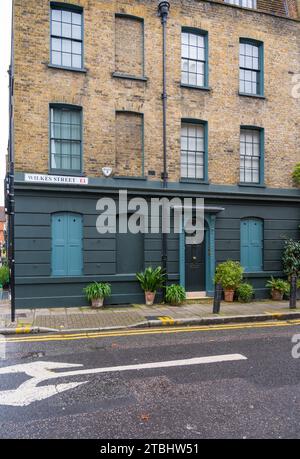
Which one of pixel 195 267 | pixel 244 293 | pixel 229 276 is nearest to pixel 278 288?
pixel 244 293

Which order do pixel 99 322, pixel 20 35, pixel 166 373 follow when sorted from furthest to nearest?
pixel 20 35
pixel 99 322
pixel 166 373

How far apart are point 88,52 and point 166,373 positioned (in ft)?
35.6

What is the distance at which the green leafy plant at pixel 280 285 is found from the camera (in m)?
13.9

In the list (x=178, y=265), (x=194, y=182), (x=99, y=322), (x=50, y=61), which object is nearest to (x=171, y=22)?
(x=50, y=61)

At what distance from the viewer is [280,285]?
13930 mm

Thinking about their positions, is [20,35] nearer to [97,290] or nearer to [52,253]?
[52,253]

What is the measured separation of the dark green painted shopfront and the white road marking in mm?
5734

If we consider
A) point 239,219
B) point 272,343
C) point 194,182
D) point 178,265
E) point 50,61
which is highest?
point 50,61

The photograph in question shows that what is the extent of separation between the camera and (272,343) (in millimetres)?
7926

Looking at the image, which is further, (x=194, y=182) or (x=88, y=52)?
(x=194, y=182)

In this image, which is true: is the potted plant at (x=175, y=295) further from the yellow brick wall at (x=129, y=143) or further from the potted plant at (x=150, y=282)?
the yellow brick wall at (x=129, y=143)

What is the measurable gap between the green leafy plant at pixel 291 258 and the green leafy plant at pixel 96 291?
6.99 m

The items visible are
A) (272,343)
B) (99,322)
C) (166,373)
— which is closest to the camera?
(166,373)

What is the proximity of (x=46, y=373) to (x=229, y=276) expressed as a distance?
824 centimetres
